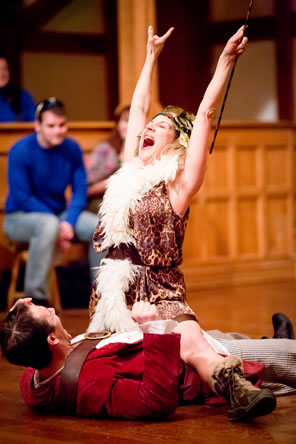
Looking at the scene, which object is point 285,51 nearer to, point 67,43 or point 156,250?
point 67,43

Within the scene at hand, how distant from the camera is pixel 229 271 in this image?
19.5 feet

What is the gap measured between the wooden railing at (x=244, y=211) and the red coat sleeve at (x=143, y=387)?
11.1ft

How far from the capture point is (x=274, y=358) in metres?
2.64

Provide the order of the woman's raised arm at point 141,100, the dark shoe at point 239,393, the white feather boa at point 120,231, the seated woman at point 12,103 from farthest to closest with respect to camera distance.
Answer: the seated woman at point 12,103 < the woman's raised arm at point 141,100 < the white feather boa at point 120,231 < the dark shoe at point 239,393

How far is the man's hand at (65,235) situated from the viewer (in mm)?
4746

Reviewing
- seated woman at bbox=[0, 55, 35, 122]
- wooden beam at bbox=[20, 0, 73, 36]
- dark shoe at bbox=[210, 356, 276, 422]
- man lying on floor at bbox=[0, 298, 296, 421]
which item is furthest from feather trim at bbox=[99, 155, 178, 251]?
wooden beam at bbox=[20, 0, 73, 36]

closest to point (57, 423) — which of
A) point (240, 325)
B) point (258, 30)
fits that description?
point (240, 325)

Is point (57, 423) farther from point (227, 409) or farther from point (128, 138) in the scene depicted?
point (128, 138)

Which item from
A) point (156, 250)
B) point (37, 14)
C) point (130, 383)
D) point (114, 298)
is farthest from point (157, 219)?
point (37, 14)

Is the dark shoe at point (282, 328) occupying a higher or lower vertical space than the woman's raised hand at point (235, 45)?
lower

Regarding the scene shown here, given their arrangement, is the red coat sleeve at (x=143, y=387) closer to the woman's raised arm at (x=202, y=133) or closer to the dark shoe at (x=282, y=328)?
the woman's raised arm at (x=202, y=133)

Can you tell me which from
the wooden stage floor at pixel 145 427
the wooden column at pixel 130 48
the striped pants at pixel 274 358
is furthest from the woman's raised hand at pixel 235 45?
the wooden column at pixel 130 48

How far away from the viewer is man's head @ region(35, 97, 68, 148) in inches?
189

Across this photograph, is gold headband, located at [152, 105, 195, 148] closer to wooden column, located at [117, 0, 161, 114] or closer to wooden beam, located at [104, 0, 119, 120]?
wooden column, located at [117, 0, 161, 114]
